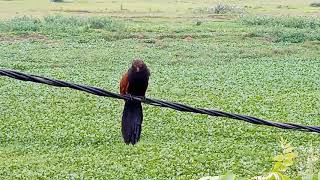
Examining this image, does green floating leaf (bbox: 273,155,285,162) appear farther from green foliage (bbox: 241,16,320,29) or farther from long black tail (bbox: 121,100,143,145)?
green foliage (bbox: 241,16,320,29)

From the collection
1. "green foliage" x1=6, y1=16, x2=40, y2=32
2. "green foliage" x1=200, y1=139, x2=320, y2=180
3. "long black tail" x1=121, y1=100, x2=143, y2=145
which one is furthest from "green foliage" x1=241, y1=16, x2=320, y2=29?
"green foliage" x1=200, y1=139, x2=320, y2=180

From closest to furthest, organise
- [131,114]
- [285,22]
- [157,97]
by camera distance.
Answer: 1. [131,114]
2. [157,97]
3. [285,22]

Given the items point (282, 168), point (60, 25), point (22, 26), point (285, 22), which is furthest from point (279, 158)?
point (285, 22)

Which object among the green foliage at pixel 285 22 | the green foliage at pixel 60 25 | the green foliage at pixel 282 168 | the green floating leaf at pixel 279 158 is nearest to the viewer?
the green foliage at pixel 282 168

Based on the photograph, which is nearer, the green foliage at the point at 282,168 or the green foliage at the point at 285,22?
the green foliage at the point at 282,168

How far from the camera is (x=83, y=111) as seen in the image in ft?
48.0

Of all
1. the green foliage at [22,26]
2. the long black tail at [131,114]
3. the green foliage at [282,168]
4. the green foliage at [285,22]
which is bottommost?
the green foliage at [285,22]

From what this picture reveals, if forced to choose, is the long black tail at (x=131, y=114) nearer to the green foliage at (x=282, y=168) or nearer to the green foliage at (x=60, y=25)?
the green foliage at (x=282, y=168)

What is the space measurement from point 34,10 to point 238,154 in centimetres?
3594

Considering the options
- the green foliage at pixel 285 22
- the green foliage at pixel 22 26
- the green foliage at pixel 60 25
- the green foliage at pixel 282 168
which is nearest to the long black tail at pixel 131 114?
the green foliage at pixel 282 168

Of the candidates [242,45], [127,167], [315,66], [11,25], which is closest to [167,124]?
[127,167]

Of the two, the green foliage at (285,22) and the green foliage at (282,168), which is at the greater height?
the green foliage at (282,168)

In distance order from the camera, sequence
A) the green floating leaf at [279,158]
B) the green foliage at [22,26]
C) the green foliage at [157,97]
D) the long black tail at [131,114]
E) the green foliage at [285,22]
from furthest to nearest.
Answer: the green foliage at [285,22], the green foliage at [22,26], the green foliage at [157,97], the long black tail at [131,114], the green floating leaf at [279,158]

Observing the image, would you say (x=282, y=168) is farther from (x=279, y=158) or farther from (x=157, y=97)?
(x=157, y=97)
